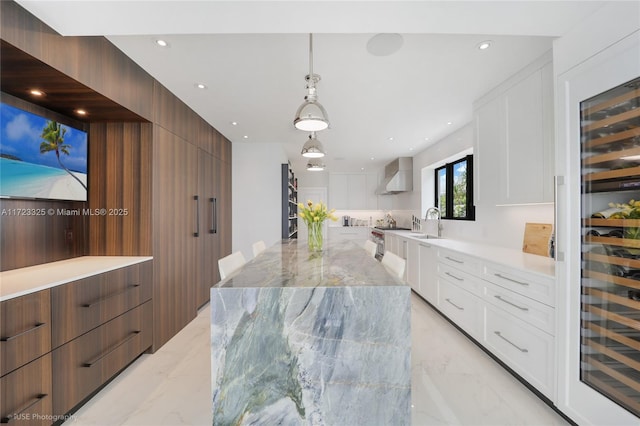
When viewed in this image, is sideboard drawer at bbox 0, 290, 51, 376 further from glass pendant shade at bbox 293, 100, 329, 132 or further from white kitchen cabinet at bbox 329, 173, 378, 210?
white kitchen cabinet at bbox 329, 173, 378, 210

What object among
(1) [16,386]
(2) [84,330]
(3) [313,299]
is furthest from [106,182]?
(3) [313,299]

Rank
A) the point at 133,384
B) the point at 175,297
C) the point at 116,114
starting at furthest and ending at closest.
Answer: the point at 175,297 < the point at 116,114 < the point at 133,384

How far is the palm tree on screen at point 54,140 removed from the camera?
76.4 inches

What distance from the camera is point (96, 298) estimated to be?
1.87 metres

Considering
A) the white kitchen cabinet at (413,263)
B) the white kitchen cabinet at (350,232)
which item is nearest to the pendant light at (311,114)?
the white kitchen cabinet at (413,263)

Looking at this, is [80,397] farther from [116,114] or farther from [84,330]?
[116,114]

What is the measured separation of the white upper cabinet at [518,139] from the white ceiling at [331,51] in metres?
0.16

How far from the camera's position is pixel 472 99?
114 inches

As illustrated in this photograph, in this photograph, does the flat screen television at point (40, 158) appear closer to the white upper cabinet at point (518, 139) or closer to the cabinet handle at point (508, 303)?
the cabinet handle at point (508, 303)

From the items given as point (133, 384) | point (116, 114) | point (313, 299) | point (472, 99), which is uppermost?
point (472, 99)

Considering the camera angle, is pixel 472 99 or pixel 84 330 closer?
pixel 84 330

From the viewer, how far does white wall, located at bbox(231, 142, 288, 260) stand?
462 centimetres

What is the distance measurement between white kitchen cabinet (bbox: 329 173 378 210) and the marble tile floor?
525cm

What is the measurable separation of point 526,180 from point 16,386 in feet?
12.1
